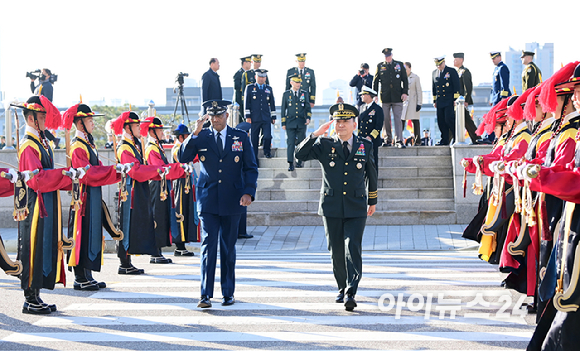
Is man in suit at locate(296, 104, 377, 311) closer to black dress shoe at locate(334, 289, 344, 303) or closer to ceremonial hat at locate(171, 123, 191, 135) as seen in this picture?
black dress shoe at locate(334, 289, 344, 303)

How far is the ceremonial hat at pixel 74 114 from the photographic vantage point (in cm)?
872

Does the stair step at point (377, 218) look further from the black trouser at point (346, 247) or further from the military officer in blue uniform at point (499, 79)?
the black trouser at point (346, 247)

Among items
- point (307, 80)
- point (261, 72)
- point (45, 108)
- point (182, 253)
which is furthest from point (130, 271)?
point (307, 80)

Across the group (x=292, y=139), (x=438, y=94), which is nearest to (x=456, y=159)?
(x=438, y=94)

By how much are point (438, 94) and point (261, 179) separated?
507 centimetres

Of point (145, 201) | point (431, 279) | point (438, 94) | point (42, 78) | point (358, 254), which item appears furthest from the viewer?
point (42, 78)

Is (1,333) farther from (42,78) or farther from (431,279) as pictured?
(42,78)

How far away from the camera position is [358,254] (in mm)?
7527

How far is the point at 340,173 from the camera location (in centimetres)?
768

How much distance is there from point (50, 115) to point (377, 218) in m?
9.23

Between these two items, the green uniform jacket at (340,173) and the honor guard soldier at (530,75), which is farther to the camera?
the honor guard soldier at (530,75)

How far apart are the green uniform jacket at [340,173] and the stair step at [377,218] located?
773 cm

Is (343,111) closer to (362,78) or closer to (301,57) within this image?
(301,57)

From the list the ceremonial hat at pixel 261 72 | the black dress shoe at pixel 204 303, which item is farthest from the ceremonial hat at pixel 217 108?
the ceremonial hat at pixel 261 72
